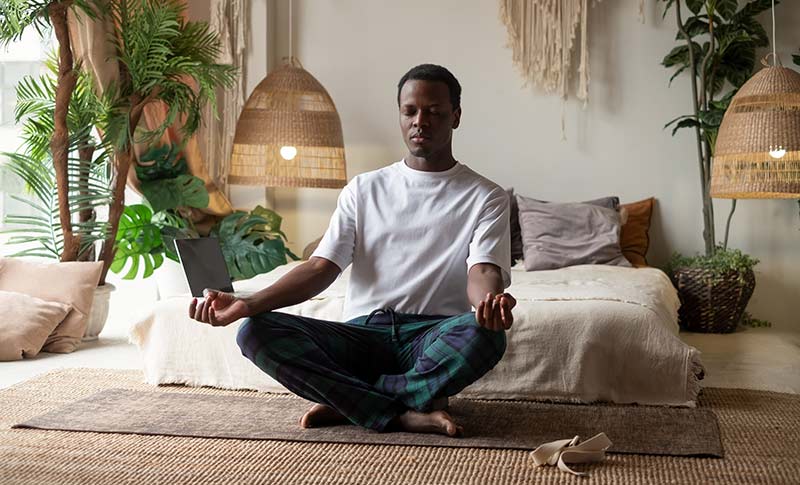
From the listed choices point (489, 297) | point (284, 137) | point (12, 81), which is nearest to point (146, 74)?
point (284, 137)

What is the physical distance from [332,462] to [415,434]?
1.06 ft

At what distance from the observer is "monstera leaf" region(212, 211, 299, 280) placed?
16.4ft

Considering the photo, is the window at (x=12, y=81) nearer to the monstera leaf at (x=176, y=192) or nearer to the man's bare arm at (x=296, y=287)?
the monstera leaf at (x=176, y=192)

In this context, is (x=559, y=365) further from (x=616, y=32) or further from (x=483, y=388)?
(x=616, y=32)

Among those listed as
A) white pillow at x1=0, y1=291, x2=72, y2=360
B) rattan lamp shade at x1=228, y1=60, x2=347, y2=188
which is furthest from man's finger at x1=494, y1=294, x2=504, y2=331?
rattan lamp shade at x1=228, y1=60, x2=347, y2=188

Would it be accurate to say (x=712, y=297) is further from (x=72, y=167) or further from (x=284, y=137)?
(x=72, y=167)

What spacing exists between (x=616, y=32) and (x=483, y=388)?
2646mm

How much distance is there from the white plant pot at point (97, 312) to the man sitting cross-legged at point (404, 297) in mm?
2049

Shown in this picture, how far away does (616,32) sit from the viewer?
5254mm

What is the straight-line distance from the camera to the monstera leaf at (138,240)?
4930 mm

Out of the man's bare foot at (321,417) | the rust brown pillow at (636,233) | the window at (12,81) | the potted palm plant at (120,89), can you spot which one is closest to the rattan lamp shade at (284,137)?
the potted palm plant at (120,89)

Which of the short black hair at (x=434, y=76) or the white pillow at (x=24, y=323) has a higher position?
the short black hair at (x=434, y=76)

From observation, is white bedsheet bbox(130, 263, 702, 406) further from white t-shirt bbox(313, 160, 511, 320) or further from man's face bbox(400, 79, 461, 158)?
man's face bbox(400, 79, 461, 158)

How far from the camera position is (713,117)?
15.8 feet
